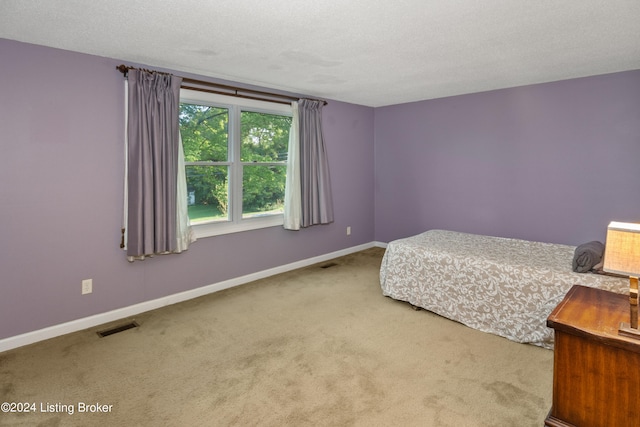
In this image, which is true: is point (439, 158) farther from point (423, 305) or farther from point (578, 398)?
point (578, 398)

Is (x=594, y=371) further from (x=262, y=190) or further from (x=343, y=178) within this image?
(x=343, y=178)

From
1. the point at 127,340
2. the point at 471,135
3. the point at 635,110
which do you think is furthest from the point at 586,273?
the point at 127,340

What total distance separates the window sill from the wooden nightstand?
3.02 m

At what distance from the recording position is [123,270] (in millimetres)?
3119

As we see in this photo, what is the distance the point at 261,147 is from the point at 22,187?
7.36ft

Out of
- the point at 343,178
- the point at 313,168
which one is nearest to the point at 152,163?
the point at 313,168

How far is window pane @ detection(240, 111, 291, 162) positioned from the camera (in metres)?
3.97

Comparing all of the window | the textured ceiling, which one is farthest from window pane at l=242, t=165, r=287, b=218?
the textured ceiling

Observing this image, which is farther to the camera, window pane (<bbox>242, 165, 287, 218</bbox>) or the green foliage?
window pane (<bbox>242, 165, 287, 218</bbox>)

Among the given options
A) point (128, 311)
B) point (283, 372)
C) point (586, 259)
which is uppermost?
point (586, 259)

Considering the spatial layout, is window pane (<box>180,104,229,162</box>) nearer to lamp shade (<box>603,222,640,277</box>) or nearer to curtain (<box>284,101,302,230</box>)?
curtain (<box>284,101,302,230</box>)

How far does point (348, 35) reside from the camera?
2426 mm

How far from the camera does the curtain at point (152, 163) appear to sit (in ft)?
9.80

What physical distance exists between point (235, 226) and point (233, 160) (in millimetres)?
719
